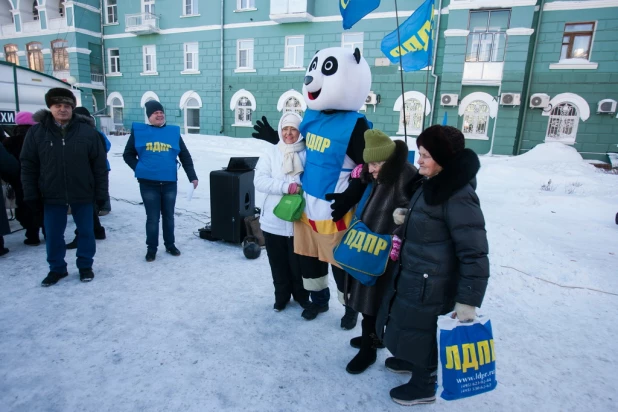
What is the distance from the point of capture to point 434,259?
1.73 metres

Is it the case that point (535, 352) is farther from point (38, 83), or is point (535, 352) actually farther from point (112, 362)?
point (38, 83)

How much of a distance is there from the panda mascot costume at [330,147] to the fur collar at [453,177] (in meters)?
0.64

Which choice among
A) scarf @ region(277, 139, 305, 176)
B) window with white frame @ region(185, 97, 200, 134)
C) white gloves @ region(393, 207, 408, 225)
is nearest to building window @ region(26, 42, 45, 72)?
window with white frame @ region(185, 97, 200, 134)

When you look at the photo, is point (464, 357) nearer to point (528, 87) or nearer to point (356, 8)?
point (356, 8)

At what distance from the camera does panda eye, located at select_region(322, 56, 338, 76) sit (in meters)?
2.45

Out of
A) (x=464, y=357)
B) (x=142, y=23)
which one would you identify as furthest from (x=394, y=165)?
(x=142, y=23)

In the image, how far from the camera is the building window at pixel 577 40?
12.5 meters

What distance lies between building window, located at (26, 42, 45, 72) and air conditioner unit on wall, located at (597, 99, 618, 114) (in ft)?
89.8

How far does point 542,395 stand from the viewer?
2.02 meters

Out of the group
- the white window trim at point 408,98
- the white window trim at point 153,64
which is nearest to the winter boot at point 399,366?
the white window trim at point 408,98

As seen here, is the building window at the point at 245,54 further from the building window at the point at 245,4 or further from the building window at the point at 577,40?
the building window at the point at 577,40

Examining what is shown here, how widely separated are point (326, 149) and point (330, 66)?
1.97 feet

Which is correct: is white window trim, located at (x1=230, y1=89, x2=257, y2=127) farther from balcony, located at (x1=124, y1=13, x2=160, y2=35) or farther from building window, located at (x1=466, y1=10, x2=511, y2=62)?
building window, located at (x1=466, y1=10, x2=511, y2=62)

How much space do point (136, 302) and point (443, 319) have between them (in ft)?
8.14
